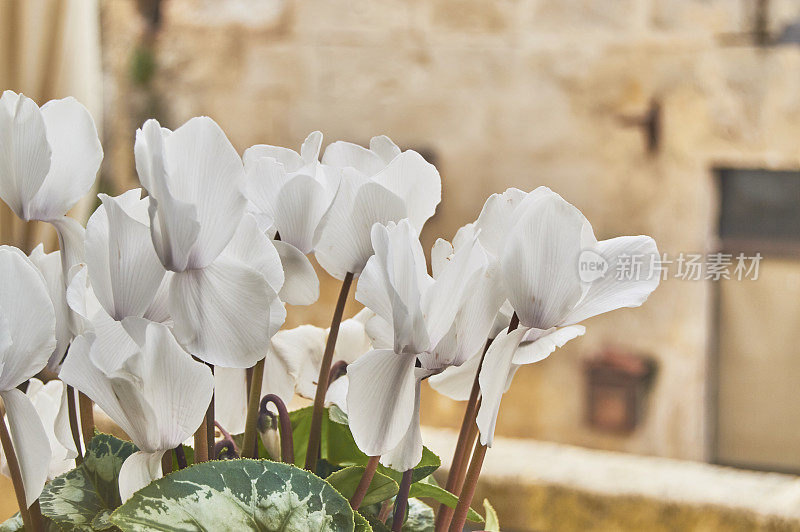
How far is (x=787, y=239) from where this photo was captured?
311cm

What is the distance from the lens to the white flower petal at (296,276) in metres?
0.32

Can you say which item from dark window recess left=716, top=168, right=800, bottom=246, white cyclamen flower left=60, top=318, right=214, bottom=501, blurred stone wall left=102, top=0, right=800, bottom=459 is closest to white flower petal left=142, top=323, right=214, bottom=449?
white cyclamen flower left=60, top=318, right=214, bottom=501

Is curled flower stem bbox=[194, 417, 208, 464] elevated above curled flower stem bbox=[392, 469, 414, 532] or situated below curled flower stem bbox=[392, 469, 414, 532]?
above

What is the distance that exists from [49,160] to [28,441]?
0.09m

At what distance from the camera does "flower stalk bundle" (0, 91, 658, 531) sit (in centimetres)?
27

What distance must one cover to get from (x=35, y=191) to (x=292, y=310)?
3.10 meters

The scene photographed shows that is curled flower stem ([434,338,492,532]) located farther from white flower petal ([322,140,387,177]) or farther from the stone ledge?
the stone ledge

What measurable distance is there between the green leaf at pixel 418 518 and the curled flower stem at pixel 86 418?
0.13 metres

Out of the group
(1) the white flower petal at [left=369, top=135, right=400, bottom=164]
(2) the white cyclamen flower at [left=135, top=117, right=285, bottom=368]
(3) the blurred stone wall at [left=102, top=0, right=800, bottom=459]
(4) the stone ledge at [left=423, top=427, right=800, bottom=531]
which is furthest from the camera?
(3) the blurred stone wall at [left=102, top=0, right=800, bottom=459]

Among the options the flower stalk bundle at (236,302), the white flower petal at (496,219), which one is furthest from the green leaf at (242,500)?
the white flower petal at (496,219)

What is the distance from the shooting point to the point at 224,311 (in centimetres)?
28

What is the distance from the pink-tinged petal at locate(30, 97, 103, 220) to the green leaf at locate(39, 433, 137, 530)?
88 millimetres

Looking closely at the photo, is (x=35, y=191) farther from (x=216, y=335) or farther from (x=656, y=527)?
(x=656, y=527)

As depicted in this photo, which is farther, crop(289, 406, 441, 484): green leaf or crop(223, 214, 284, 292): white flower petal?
crop(289, 406, 441, 484): green leaf
